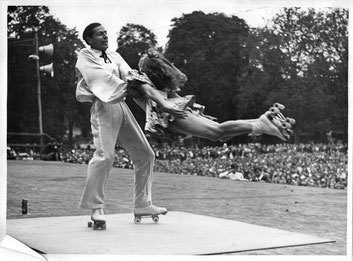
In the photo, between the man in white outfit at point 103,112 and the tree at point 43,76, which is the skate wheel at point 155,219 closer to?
the man in white outfit at point 103,112

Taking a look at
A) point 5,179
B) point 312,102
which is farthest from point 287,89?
point 5,179

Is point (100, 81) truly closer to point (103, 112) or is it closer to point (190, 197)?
point (103, 112)

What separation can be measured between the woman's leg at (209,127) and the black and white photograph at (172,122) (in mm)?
10

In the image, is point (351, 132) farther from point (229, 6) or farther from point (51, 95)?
point (51, 95)

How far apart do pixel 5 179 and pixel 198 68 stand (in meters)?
1.91

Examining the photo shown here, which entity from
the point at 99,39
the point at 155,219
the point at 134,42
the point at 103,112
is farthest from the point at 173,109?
the point at 134,42

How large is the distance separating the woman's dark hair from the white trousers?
1.13 ft

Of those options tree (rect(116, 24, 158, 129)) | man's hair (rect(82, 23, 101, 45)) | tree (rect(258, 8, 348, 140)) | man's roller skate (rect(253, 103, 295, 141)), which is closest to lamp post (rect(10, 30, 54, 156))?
tree (rect(116, 24, 158, 129))

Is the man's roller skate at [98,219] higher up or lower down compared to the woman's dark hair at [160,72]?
lower down

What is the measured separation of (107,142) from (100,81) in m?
0.47

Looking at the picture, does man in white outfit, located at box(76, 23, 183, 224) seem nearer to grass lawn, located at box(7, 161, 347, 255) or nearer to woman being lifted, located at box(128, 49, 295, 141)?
woman being lifted, located at box(128, 49, 295, 141)

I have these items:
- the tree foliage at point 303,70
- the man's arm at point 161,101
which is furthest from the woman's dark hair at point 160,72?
the tree foliage at point 303,70

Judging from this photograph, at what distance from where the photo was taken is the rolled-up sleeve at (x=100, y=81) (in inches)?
189

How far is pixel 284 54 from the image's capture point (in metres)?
5.99
